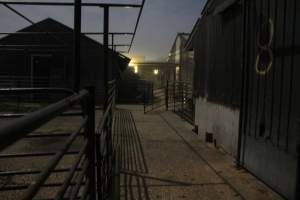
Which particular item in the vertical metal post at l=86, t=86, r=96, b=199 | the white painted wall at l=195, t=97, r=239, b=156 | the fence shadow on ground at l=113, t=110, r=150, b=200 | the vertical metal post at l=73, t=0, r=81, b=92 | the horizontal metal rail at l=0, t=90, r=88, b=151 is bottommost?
the fence shadow on ground at l=113, t=110, r=150, b=200

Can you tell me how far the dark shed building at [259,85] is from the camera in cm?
462

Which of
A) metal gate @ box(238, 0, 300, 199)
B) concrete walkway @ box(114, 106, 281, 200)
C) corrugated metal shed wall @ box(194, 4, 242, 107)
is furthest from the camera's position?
corrugated metal shed wall @ box(194, 4, 242, 107)

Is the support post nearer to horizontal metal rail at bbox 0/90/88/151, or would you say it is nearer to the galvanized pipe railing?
the galvanized pipe railing

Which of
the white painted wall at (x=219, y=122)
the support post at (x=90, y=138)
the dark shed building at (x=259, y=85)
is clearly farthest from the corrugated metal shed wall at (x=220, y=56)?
the support post at (x=90, y=138)

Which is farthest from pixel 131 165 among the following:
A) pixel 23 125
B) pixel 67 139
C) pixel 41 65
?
pixel 41 65

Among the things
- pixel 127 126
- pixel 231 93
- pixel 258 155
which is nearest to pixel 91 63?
pixel 127 126

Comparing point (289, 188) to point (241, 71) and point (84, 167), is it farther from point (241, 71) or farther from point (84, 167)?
point (84, 167)

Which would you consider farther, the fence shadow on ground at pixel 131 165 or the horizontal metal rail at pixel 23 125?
the fence shadow on ground at pixel 131 165

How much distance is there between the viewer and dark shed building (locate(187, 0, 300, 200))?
4.62 m

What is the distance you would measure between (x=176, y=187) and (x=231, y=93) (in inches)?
102

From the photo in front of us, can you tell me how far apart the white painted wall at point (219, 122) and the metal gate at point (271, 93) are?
0.60 metres

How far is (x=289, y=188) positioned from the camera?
461 cm

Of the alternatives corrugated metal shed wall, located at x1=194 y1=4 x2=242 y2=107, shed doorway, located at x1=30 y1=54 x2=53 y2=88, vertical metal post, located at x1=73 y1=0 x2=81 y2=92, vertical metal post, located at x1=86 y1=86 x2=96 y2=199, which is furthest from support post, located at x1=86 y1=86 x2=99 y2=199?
shed doorway, located at x1=30 y1=54 x2=53 y2=88

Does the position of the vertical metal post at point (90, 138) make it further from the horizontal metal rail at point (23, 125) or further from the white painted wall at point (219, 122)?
the white painted wall at point (219, 122)
